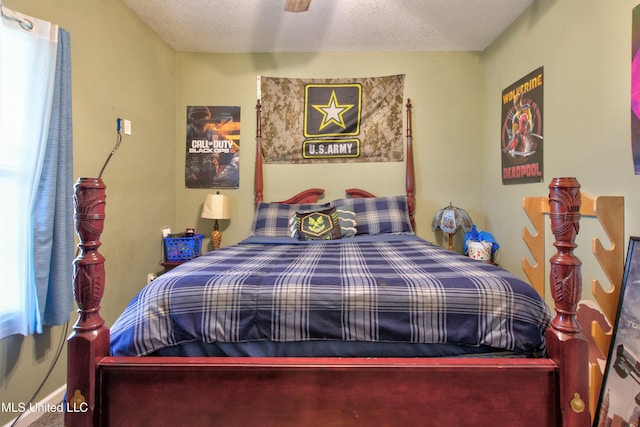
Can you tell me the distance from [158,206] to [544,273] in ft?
9.62

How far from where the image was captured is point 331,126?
122 inches

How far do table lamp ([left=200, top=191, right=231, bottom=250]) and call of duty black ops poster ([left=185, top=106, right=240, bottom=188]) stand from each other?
0.80ft

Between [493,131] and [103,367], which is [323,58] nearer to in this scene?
[493,131]

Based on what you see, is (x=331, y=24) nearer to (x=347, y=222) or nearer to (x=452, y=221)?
(x=347, y=222)

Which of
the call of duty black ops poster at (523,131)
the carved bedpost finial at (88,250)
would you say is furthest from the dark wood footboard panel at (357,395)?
the call of duty black ops poster at (523,131)

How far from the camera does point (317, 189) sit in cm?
307

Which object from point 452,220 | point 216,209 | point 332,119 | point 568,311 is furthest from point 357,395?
point 332,119

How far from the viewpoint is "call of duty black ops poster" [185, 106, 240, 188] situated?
10.2ft

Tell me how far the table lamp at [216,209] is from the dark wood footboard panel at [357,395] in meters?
2.01

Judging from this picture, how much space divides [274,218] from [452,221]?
4.88 feet

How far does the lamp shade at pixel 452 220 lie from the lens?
275 centimetres

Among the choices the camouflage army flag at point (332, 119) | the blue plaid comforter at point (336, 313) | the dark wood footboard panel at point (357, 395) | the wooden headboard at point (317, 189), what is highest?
the camouflage army flag at point (332, 119)

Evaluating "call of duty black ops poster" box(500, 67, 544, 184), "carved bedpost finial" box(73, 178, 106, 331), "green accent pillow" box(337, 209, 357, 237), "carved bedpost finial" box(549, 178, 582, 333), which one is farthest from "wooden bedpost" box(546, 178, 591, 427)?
"green accent pillow" box(337, 209, 357, 237)

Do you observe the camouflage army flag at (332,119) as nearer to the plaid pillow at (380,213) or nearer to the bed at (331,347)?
the plaid pillow at (380,213)
